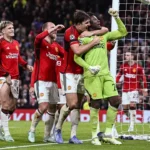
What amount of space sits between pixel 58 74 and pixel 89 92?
1.17m

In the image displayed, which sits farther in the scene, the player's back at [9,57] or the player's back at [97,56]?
the player's back at [9,57]

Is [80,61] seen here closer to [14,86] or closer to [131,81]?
[14,86]

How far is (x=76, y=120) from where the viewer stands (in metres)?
11.5

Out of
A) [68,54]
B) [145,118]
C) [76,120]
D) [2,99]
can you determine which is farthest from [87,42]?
[145,118]

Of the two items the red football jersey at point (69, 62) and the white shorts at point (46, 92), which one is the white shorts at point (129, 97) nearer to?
the white shorts at point (46, 92)

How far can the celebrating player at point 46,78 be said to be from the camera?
11719mm

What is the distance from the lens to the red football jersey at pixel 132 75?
17.3 metres

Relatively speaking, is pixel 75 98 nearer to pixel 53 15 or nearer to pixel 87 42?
pixel 87 42

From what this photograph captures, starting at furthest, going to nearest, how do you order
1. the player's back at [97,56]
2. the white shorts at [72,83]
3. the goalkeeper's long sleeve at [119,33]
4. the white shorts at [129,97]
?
the white shorts at [129,97] → the white shorts at [72,83] → the goalkeeper's long sleeve at [119,33] → the player's back at [97,56]

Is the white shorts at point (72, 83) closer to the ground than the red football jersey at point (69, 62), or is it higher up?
closer to the ground

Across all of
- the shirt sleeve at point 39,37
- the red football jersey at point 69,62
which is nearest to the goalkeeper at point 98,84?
the red football jersey at point 69,62

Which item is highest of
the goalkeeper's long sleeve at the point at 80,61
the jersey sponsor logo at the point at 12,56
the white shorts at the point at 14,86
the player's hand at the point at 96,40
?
the player's hand at the point at 96,40

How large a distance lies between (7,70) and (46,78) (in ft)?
3.15

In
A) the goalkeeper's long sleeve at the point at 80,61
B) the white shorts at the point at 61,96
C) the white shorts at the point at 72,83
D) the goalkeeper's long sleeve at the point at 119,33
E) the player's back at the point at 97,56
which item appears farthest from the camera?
the white shorts at the point at 61,96
